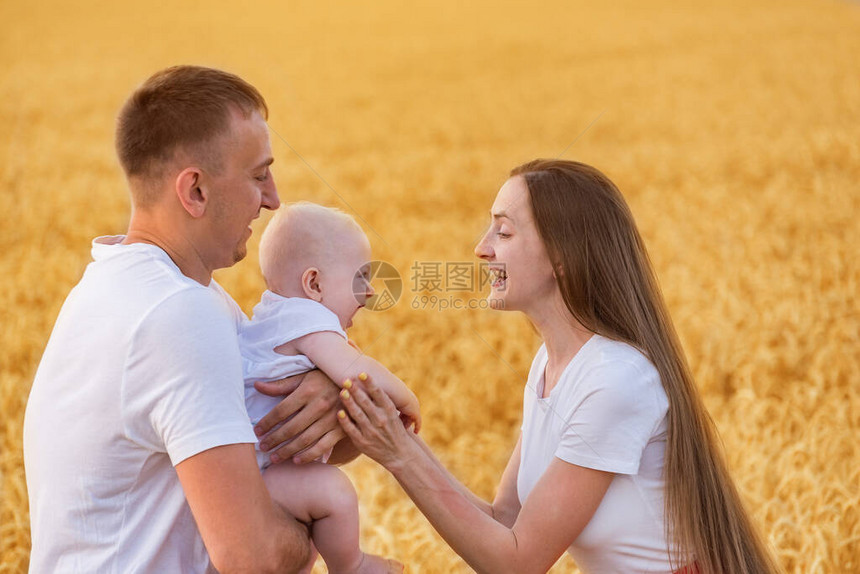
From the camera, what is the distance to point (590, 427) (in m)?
2.55

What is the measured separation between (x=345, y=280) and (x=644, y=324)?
0.90 meters

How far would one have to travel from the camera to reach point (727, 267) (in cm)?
870

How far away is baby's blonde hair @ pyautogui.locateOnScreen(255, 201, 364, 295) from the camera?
2.78m

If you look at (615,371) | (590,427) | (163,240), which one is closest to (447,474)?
(590,427)

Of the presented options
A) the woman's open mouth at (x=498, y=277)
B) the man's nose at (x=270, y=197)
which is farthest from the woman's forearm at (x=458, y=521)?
the man's nose at (x=270, y=197)

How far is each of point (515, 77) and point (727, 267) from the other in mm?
18166

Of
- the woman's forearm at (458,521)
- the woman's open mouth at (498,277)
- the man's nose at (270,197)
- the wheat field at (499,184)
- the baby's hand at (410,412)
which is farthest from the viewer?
the wheat field at (499,184)

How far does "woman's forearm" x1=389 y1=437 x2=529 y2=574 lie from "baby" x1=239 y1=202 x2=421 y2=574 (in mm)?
178

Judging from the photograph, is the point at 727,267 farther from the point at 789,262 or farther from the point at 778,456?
the point at 778,456

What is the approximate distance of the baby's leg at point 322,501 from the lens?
247cm

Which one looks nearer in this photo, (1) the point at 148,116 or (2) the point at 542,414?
(1) the point at 148,116

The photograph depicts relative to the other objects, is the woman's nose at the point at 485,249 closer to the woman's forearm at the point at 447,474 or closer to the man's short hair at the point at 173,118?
the woman's forearm at the point at 447,474

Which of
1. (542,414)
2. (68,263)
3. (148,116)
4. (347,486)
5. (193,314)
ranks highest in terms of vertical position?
(148,116)

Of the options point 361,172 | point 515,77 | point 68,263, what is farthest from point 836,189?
point 515,77
